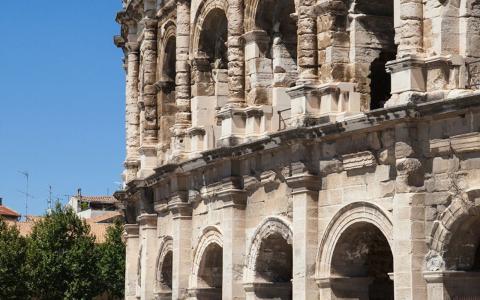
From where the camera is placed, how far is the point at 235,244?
26078 mm

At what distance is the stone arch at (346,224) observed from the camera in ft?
69.9

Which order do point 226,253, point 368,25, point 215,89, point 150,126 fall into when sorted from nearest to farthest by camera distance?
point 368,25
point 226,253
point 215,89
point 150,126

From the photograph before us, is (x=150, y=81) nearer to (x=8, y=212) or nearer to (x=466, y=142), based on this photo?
(x=466, y=142)

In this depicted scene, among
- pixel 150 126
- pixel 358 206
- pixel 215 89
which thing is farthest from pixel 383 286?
pixel 150 126

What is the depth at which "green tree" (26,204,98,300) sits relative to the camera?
155ft

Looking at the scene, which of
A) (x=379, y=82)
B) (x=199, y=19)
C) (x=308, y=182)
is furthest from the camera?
(x=199, y=19)

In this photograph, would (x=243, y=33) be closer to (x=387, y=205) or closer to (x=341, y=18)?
(x=341, y=18)

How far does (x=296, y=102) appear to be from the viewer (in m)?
23.6

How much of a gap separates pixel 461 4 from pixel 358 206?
3.80m

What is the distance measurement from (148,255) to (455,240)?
1317 cm

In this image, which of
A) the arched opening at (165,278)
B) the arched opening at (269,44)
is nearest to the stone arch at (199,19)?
the arched opening at (269,44)

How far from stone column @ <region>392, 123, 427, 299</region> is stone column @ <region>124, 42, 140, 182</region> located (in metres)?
15.3

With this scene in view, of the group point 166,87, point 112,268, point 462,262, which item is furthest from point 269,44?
point 112,268

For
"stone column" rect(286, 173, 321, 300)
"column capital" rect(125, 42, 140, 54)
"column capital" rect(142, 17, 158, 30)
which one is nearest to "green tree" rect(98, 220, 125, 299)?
"column capital" rect(125, 42, 140, 54)
